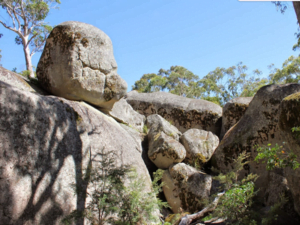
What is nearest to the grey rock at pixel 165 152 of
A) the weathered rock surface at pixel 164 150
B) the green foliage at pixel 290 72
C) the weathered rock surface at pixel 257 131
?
the weathered rock surface at pixel 164 150

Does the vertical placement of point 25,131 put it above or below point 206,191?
above

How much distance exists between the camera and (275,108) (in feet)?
29.1

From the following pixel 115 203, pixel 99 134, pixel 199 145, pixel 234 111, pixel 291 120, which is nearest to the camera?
pixel 115 203

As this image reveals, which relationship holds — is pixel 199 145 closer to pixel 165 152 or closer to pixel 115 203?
pixel 165 152

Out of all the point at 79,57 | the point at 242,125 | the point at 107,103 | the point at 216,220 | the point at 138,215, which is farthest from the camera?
the point at 242,125

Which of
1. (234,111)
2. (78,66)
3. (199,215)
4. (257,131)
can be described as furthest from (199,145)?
(78,66)

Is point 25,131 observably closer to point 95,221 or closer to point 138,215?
point 95,221

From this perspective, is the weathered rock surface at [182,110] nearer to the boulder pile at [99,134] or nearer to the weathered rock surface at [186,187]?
the boulder pile at [99,134]

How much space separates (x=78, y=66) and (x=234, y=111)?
6.63 m

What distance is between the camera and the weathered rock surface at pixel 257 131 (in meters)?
8.80

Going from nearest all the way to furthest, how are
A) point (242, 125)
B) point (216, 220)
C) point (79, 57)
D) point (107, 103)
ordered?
point (216, 220) → point (79, 57) → point (107, 103) → point (242, 125)

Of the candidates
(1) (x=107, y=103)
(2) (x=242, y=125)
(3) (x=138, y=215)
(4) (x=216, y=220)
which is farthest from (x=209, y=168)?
(3) (x=138, y=215)

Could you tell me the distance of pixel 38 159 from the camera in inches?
154

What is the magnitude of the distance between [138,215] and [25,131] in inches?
87.1
